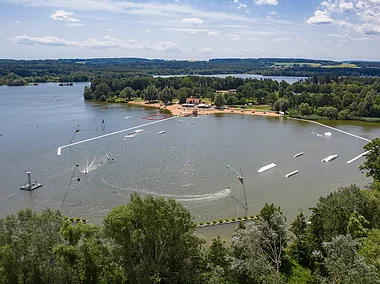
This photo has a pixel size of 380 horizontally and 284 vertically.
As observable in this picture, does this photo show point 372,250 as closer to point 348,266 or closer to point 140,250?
point 348,266

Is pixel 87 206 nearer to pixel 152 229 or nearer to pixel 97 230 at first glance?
pixel 97 230

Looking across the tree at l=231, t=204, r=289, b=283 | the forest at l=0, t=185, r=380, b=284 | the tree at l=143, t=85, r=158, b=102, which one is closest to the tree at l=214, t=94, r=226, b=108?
the tree at l=143, t=85, r=158, b=102

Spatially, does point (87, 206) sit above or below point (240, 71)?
below

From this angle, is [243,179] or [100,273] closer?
[100,273]

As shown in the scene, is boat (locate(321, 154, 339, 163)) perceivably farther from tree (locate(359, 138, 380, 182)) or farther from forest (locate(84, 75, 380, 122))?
forest (locate(84, 75, 380, 122))

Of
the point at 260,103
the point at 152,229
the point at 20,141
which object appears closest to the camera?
the point at 152,229

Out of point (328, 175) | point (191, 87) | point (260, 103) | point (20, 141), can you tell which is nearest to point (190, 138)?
point (328, 175)

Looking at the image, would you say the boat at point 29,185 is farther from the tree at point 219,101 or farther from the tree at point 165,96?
the tree at point 165,96
